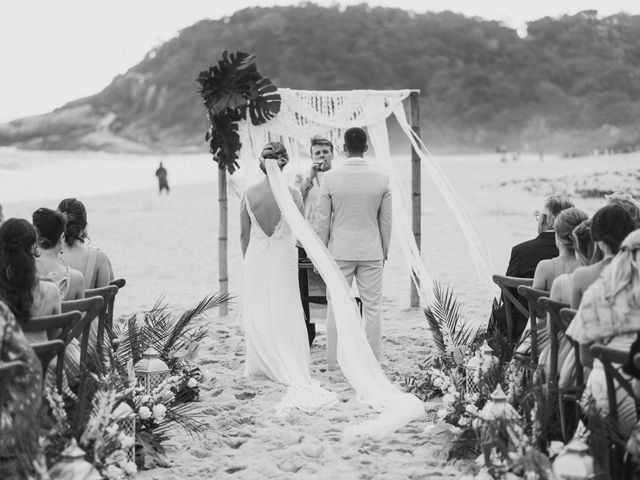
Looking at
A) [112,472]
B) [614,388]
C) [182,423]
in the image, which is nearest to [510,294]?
[614,388]

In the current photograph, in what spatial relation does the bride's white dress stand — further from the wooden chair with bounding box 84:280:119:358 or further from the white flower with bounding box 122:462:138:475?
the white flower with bounding box 122:462:138:475

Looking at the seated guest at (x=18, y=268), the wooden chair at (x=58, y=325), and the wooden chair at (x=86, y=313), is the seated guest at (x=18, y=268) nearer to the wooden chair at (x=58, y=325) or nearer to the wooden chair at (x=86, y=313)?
the wooden chair at (x=58, y=325)

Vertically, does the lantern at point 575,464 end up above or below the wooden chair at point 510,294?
below

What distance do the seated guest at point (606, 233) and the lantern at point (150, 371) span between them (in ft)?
7.06

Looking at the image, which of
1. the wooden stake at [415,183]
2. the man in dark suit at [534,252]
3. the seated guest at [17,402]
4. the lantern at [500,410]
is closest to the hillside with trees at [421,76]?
the wooden stake at [415,183]

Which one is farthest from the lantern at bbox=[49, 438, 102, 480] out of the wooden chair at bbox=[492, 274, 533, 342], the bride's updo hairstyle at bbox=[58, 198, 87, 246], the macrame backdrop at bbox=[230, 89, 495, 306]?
the macrame backdrop at bbox=[230, 89, 495, 306]

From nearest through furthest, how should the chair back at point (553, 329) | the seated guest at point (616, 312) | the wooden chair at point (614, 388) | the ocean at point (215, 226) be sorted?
the wooden chair at point (614, 388), the seated guest at point (616, 312), the chair back at point (553, 329), the ocean at point (215, 226)

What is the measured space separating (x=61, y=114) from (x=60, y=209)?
7250cm

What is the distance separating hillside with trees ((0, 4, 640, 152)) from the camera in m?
60.0

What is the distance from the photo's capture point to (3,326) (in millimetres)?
3074

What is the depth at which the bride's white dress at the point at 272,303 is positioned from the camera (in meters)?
5.91

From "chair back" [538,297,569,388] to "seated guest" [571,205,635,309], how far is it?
0.19 metres

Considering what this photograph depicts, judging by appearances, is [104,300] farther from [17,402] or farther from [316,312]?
[316,312]

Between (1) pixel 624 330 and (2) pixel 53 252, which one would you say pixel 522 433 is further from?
(2) pixel 53 252
